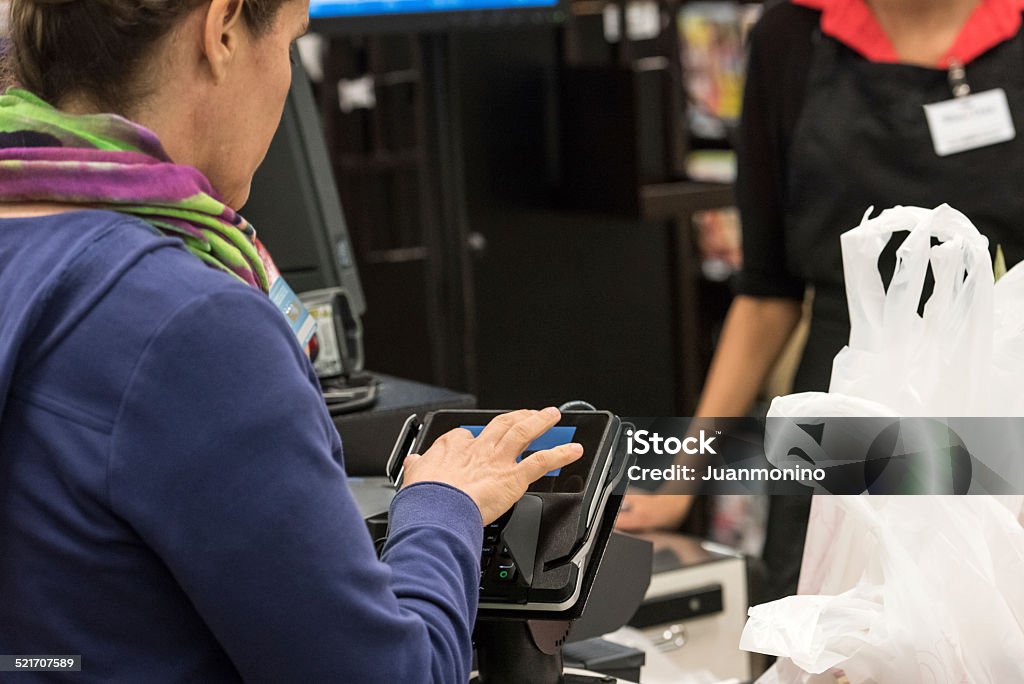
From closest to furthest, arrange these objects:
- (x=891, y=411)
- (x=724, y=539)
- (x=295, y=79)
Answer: (x=891, y=411) → (x=295, y=79) → (x=724, y=539)

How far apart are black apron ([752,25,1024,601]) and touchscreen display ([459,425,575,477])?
0.76m

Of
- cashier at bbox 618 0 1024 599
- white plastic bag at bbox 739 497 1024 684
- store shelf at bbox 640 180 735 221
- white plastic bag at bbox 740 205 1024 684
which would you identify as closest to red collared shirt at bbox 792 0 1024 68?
cashier at bbox 618 0 1024 599

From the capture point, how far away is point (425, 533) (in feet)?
3.18

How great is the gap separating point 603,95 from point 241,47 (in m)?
2.60

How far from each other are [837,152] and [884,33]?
0.58 feet

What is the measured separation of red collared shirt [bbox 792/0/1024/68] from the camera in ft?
5.87

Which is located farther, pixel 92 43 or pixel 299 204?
pixel 299 204

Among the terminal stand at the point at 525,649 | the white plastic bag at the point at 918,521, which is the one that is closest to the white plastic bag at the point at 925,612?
the white plastic bag at the point at 918,521

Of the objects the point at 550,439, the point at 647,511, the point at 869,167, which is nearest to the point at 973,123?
the point at 869,167

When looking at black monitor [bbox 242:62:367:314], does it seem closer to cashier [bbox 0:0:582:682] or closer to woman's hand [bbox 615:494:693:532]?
woman's hand [bbox 615:494:693:532]

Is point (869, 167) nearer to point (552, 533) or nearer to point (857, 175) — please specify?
point (857, 175)

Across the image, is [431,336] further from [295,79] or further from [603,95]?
[295,79]

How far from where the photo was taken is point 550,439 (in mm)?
1092

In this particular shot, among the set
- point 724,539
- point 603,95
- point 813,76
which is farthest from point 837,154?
point 724,539
